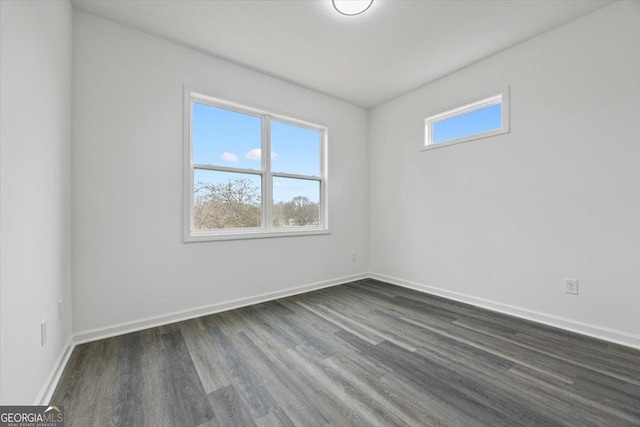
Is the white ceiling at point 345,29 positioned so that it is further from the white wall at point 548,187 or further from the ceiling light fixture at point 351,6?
the white wall at point 548,187

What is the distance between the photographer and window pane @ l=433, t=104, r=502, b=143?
2.80 m

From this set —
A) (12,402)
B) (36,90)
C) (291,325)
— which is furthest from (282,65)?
(12,402)

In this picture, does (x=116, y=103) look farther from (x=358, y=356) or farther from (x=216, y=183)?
(x=358, y=356)

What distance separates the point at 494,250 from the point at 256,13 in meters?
3.21

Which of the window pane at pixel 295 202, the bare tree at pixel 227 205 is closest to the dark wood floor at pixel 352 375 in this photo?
the bare tree at pixel 227 205

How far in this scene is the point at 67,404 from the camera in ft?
4.55

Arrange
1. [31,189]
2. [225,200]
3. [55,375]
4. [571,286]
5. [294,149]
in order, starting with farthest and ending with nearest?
[294,149], [225,200], [571,286], [55,375], [31,189]

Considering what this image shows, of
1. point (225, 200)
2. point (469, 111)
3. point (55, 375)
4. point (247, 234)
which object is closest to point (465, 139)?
point (469, 111)

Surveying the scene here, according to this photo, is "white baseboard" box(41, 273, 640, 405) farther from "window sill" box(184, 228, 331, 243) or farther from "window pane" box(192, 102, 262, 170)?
"window pane" box(192, 102, 262, 170)

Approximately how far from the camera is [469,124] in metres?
3.01

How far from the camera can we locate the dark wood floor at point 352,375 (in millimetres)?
1320

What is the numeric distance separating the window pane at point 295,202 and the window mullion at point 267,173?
0.09m

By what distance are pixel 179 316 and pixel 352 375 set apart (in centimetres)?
177

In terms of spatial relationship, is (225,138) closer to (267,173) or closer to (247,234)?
(267,173)
